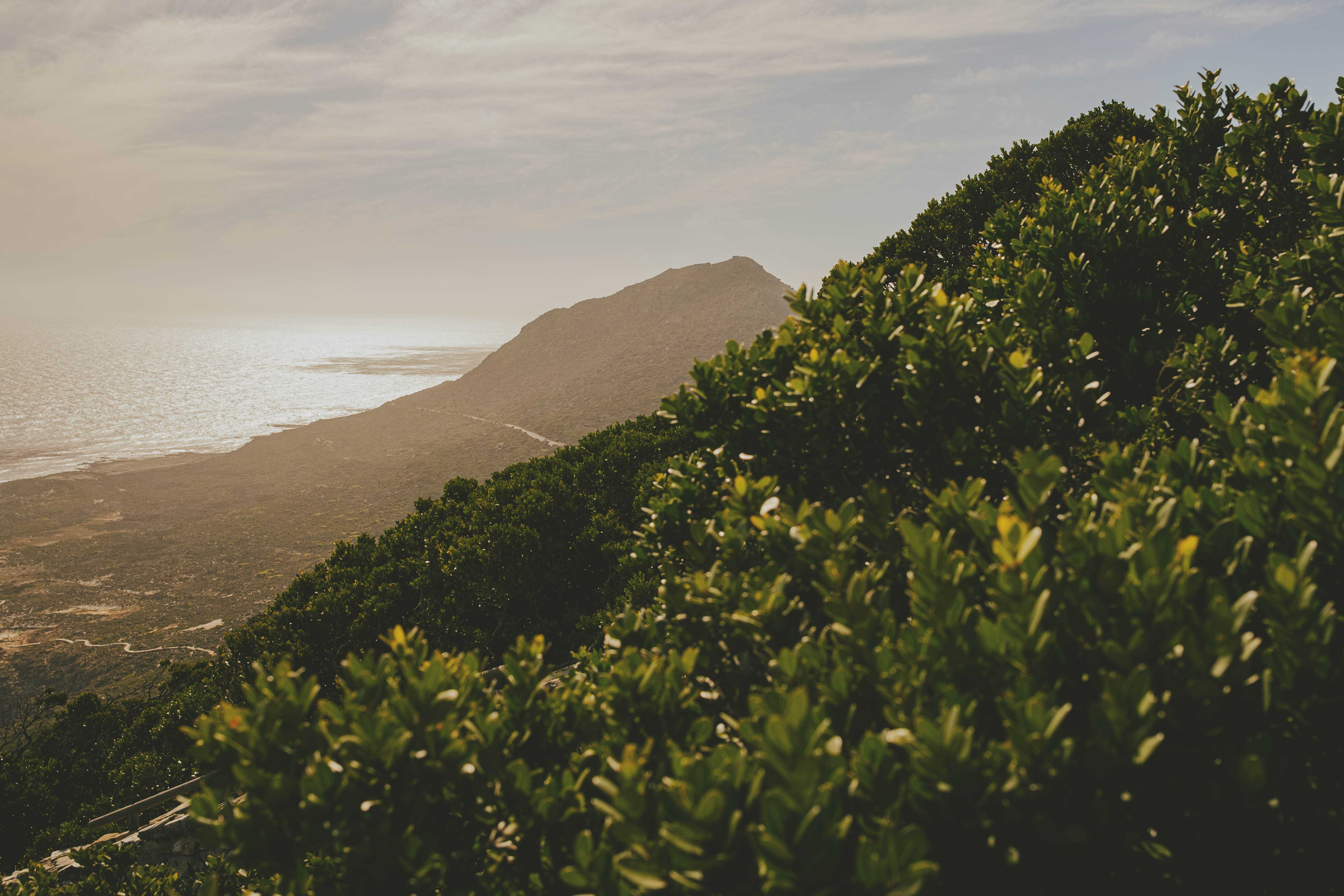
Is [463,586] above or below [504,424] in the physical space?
below

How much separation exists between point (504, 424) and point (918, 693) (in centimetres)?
8400

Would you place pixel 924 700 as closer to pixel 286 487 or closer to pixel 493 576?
pixel 493 576

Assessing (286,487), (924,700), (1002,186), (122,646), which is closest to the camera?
(924,700)

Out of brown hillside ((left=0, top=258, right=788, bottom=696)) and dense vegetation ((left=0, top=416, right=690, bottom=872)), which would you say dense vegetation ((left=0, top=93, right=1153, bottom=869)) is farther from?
brown hillside ((left=0, top=258, right=788, bottom=696))

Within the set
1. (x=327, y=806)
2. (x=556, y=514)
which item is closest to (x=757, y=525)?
(x=327, y=806)

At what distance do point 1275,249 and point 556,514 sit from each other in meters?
11.6

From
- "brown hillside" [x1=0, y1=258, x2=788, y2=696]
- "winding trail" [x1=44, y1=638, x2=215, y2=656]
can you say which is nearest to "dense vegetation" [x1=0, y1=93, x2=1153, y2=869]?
"winding trail" [x1=44, y1=638, x2=215, y2=656]

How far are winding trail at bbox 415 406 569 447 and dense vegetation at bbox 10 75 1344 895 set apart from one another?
6018cm

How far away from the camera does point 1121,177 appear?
831cm

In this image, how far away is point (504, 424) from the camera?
84.2 m

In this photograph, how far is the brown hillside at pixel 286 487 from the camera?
4359cm

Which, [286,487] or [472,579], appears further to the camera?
[286,487]

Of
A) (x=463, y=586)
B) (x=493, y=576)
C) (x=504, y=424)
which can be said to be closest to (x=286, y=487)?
(x=504, y=424)

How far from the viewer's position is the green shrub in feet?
8.71
